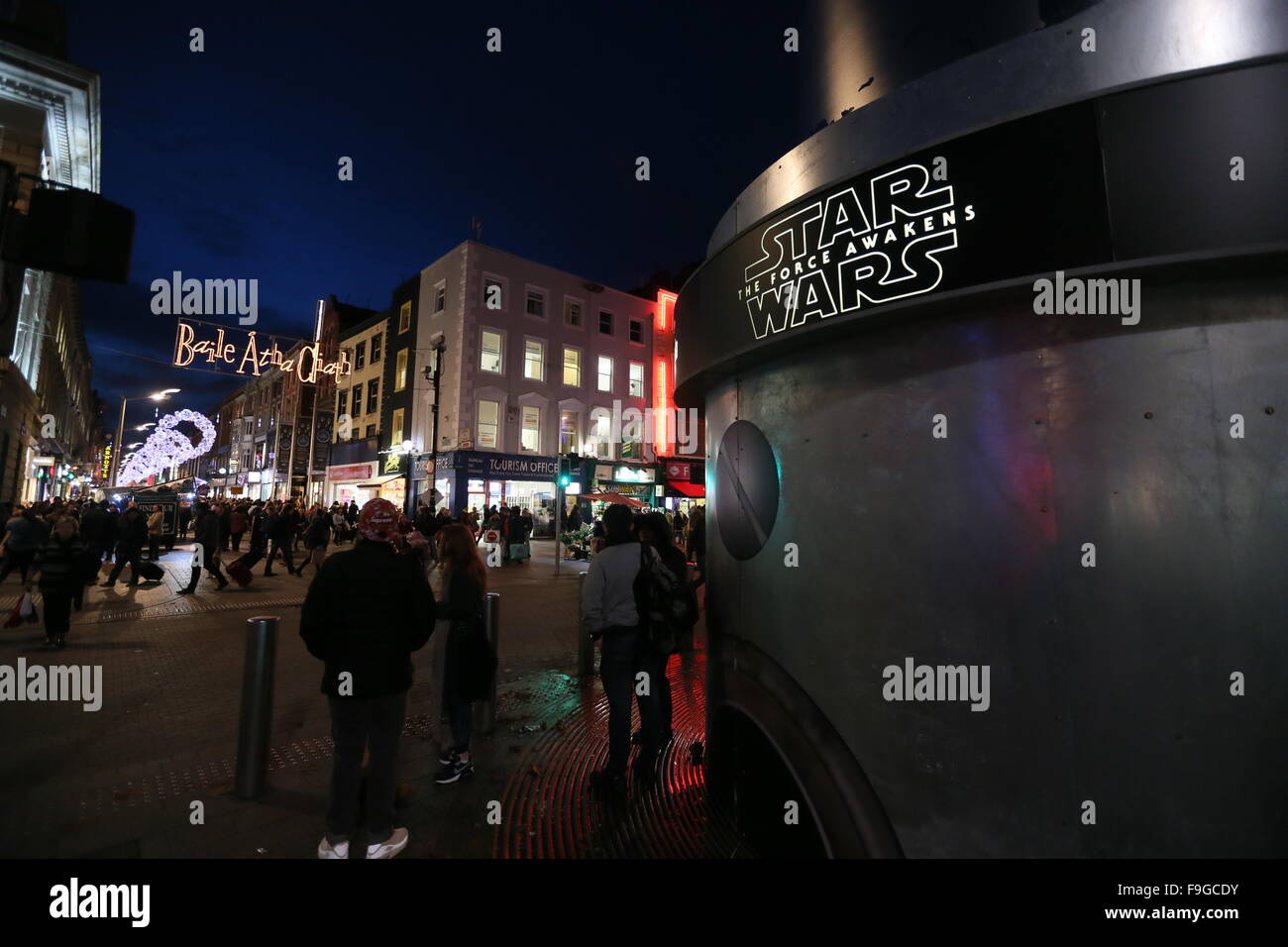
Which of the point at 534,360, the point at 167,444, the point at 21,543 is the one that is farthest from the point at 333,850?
the point at 167,444

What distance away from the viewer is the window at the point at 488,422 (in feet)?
89.4

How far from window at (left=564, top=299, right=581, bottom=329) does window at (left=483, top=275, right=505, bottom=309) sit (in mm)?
3502

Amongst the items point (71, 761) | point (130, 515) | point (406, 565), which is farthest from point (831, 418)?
point (130, 515)

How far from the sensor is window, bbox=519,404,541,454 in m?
28.5

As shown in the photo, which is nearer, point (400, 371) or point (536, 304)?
point (536, 304)

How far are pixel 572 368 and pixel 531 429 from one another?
13.3ft

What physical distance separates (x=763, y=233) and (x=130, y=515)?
14825 mm

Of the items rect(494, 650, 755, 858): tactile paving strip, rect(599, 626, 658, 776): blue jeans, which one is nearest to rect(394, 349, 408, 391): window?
rect(494, 650, 755, 858): tactile paving strip

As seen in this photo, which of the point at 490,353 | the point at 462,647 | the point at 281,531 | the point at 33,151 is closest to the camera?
the point at 462,647

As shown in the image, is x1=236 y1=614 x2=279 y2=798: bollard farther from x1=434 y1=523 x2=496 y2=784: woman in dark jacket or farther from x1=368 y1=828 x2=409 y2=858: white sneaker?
x1=368 y1=828 x2=409 y2=858: white sneaker

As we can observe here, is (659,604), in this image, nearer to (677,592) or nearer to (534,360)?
(677,592)

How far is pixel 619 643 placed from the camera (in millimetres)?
4184
